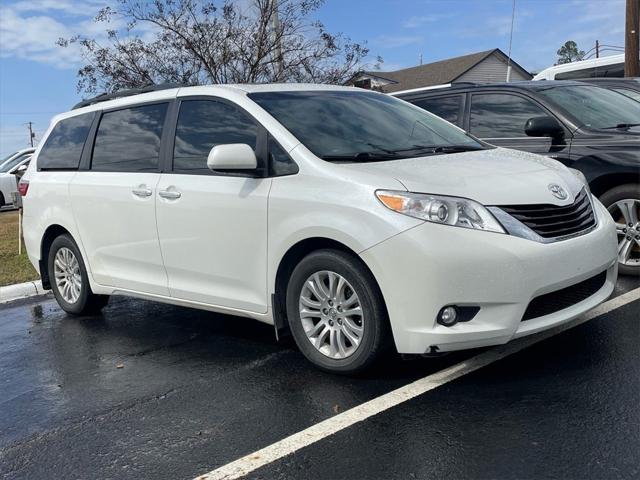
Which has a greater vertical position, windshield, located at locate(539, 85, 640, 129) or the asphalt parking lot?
windshield, located at locate(539, 85, 640, 129)

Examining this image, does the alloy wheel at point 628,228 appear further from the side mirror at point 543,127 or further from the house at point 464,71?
the house at point 464,71

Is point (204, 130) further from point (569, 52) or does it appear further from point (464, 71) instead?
point (569, 52)

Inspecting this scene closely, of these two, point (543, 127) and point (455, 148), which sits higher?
point (543, 127)

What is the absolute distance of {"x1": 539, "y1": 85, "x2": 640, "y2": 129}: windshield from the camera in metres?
6.15

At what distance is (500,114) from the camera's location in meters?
6.61

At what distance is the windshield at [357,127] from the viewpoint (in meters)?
4.27

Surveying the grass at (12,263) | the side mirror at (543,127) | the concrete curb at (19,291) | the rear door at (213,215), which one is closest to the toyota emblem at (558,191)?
the rear door at (213,215)

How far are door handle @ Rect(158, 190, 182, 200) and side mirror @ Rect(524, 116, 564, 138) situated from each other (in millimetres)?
3111

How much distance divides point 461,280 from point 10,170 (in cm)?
1933

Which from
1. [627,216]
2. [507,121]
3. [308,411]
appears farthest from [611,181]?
[308,411]

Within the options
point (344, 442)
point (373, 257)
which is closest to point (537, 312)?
point (373, 257)

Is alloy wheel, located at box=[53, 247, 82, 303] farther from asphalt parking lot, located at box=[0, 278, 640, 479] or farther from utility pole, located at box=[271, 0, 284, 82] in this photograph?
utility pole, located at box=[271, 0, 284, 82]

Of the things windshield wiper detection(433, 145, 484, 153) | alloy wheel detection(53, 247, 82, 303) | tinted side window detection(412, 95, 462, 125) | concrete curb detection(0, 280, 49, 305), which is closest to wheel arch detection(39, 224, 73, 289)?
alloy wheel detection(53, 247, 82, 303)

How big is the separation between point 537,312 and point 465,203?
2.39ft
